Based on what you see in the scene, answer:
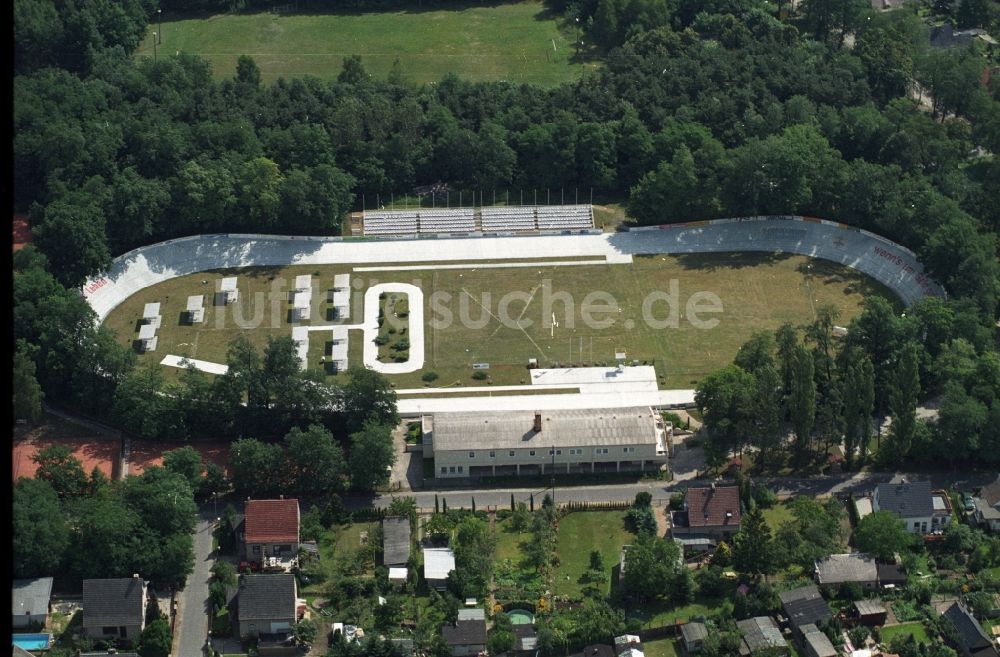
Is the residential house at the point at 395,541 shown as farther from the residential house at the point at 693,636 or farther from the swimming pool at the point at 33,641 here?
the swimming pool at the point at 33,641

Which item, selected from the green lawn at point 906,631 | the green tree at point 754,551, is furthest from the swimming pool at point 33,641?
the green lawn at point 906,631

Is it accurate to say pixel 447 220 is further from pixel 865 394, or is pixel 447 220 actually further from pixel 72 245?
pixel 865 394

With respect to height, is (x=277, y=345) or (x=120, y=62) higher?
(x=120, y=62)

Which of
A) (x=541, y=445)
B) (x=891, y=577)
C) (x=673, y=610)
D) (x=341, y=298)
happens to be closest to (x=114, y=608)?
(x=541, y=445)

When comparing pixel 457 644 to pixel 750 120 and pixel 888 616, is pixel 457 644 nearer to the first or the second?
pixel 888 616

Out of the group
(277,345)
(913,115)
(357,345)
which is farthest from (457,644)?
(913,115)

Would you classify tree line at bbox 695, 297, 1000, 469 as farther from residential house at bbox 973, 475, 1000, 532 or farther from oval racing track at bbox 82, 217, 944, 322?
oval racing track at bbox 82, 217, 944, 322
